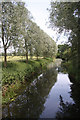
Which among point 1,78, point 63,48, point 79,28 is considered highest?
point 79,28

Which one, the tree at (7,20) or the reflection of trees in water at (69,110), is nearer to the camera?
the reflection of trees in water at (69,110)

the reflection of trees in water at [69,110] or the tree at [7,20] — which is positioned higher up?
the tree at [7,20]

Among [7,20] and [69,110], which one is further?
[7,20]

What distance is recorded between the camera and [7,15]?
9.47 metres

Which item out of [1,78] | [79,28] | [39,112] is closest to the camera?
[79,28]

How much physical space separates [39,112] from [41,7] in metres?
6.60

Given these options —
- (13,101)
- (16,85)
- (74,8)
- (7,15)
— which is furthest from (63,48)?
(7,15)

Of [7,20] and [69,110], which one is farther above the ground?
[7,20]

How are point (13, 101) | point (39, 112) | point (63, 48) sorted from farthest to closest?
point (13, 101), point (39, 112), point (63, 48)

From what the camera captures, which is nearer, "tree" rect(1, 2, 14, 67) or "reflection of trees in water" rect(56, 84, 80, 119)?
"reflection of trees in water" rect(56, 84, 80, 119)

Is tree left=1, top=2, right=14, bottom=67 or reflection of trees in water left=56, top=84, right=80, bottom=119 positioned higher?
tree left=1, top=2, right=14, bottom=67

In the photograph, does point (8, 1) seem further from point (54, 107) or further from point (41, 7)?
point (54, 107)

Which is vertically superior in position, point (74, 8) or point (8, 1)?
point (8, 1)

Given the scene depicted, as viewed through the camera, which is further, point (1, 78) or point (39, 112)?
point (1, 78)
